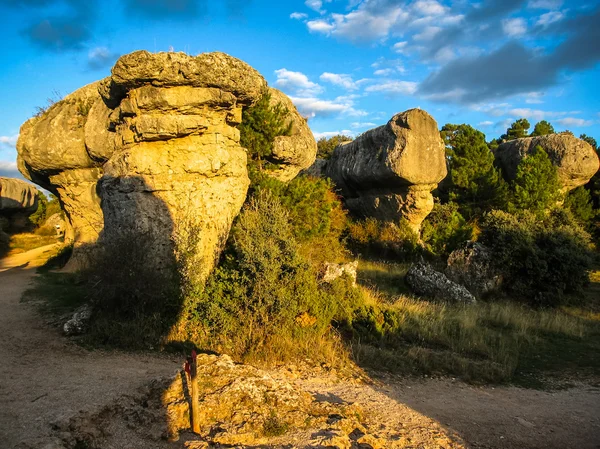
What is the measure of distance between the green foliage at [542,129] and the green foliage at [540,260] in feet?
79.9

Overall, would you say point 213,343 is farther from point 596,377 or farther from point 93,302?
point 596,377

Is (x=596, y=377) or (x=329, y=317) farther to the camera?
(x=329, y=317)

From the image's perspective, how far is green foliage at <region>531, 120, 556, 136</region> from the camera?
122ft

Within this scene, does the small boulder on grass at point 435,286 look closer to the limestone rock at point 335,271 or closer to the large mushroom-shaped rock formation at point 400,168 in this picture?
the limestone rock at point 335,271

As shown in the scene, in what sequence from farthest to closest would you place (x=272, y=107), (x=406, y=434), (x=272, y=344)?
(x=272, y=107) < (x=272, y=344) < (x=406, y=434)

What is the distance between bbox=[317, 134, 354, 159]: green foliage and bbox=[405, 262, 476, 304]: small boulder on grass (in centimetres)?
1734

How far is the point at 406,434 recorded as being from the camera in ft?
17.2

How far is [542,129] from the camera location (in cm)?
3722

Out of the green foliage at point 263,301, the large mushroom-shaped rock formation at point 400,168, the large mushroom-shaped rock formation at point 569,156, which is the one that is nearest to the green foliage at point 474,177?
the large mushroom-shaped rock formation at point 569,156

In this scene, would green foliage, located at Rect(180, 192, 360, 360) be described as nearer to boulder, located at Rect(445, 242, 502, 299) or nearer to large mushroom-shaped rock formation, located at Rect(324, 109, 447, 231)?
boulder, located at Rect(445, 242, 502, 299)

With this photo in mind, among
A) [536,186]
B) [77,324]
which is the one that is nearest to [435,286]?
[536,186]

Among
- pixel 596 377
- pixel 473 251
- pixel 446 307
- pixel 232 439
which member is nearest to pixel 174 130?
pixel 232 439

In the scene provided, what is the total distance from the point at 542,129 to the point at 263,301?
3765 cm

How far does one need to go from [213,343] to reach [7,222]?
89.7ft
